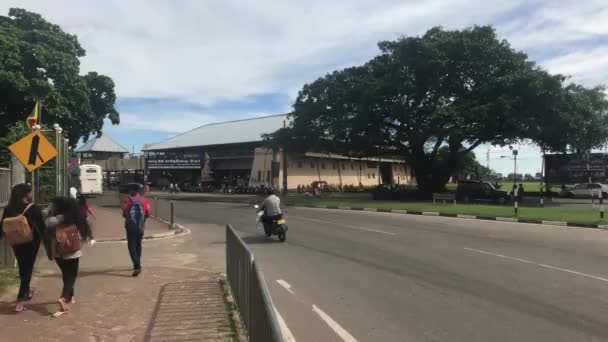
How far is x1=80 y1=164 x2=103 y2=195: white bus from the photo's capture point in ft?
143

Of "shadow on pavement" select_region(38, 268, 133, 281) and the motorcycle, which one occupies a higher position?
the motorcycle

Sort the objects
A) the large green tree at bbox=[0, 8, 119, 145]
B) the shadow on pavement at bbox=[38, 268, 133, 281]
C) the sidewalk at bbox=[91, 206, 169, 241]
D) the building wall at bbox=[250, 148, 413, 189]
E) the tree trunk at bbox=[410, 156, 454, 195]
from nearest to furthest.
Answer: the shadow on pavement at bbox=[38, 268, 133, 281] → the sidewalk at bbox=[91, 206, 169, 241] → the large green tree at bbox=[0, 8, 119, 145] → the tree trunk at bbox=[410, 156, 454, 195] → the building wall at bbox=[250, 148, 413, 189]

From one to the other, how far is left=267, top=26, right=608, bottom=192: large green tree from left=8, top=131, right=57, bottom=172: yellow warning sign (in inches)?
1026

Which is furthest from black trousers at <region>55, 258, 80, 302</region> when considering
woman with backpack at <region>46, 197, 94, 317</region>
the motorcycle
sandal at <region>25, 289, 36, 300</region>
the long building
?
the long building

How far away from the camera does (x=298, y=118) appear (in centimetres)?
3881

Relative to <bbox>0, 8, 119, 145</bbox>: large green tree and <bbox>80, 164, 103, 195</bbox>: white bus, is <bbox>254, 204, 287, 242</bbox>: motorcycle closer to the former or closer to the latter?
<bbox>0, 8, 119, 145</bbox>: large green tree

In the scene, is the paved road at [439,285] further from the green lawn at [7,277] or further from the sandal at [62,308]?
the green lawn at [7,277]

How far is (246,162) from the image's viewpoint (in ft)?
186

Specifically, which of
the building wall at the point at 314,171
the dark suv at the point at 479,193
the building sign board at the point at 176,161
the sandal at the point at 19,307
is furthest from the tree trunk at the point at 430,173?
the sandal at the point at 19,307

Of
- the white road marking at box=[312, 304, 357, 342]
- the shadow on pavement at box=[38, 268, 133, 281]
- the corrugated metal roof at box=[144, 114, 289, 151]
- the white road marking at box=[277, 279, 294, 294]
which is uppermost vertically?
the corrugated metal roof at box=[144, 114, 289, 151]

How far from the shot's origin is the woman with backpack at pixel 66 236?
6496 mm

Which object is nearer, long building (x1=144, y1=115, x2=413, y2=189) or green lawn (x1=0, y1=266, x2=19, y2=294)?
green lawn (x1=0, y1=266, x2=19, y2=294)

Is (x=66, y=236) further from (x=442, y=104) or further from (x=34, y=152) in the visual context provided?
(x=442, y=104)

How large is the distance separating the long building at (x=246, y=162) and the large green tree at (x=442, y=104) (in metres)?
11.8
